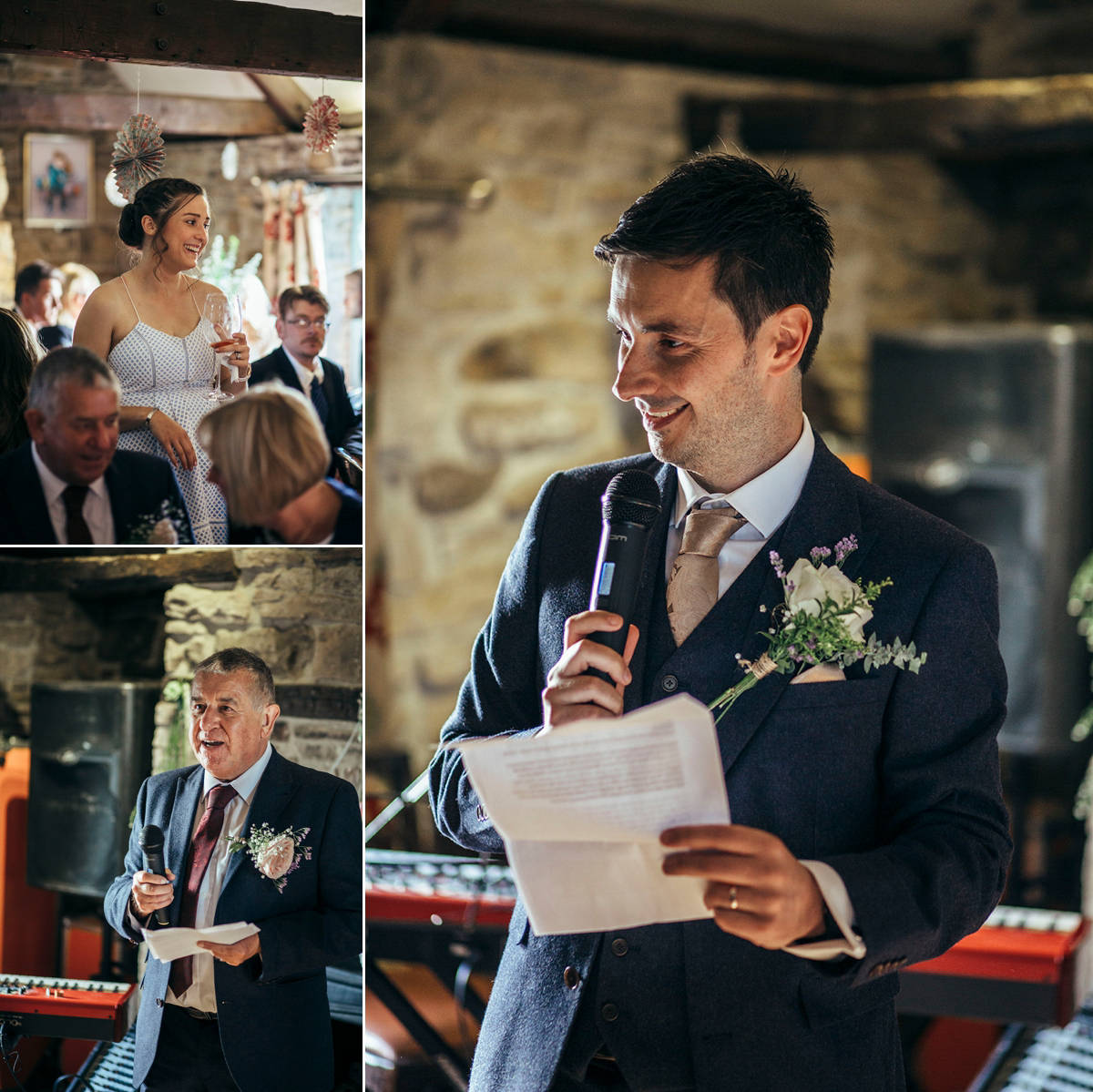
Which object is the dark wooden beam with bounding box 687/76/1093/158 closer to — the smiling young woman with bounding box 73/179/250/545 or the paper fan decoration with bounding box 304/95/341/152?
the paper fan decoration with bounding box 304/95/341/152

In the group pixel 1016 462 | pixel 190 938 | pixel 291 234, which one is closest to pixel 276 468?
pixel 291 234

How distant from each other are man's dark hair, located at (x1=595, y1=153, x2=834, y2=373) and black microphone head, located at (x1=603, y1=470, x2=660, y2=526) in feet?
0.80

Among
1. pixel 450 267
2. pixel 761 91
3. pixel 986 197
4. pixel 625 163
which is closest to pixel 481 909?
pixel 450 267

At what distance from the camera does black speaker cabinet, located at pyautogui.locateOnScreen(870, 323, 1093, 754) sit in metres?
4.83

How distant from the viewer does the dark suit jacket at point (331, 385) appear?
1.70 m

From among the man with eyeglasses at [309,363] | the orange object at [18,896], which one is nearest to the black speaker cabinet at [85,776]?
the orange object at [18,896]

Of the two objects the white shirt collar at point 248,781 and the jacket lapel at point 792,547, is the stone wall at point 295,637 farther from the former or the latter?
the jacket lapel at point 792,547

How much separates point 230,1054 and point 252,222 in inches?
45.7

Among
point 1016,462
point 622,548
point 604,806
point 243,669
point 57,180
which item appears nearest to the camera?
point 604,806

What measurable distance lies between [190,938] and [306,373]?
813 millimetres

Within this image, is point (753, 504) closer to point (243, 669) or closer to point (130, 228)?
point (243, 669)

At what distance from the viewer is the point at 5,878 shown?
180cm

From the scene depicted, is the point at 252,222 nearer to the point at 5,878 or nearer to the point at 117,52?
the point at 117,52

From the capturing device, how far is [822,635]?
1.39 m
